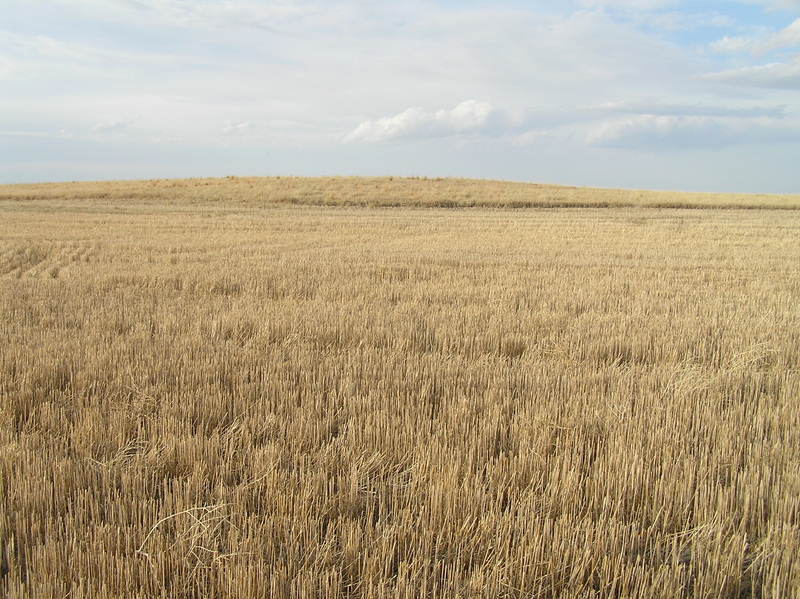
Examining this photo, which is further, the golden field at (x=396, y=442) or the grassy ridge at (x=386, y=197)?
the grassy ridge at (x=386, y=197)

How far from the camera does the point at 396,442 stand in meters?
3.44

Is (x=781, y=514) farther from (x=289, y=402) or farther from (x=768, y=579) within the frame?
(x=289, y=402)

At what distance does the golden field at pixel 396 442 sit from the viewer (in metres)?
2.35

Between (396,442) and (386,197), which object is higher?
(386,197)

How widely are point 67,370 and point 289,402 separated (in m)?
2.08

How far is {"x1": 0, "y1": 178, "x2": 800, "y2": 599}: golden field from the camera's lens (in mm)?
2346

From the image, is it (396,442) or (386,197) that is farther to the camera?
(386,197)

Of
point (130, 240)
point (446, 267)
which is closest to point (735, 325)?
point (446, 267)

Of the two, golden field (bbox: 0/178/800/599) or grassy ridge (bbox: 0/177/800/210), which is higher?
grassy ridge (bbox: 0/177/800/210)

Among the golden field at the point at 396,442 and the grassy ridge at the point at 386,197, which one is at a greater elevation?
the grassy ridge at the point at 386,197

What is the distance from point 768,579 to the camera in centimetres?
234

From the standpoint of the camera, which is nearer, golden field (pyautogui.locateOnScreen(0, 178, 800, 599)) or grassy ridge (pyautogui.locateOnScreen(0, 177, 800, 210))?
golden field (pyautogui.locateOnScreen(0, 178, 800, 599))

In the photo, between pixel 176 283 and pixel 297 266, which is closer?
pixel 176 283

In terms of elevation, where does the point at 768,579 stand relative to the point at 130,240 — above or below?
below
